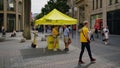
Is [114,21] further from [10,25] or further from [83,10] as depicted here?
[10,25]

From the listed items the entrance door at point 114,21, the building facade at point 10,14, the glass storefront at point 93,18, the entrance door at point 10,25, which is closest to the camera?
the entrance door at point 114,21

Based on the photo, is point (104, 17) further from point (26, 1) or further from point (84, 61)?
point (84, 61)

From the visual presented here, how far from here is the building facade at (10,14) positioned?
60.3 metres

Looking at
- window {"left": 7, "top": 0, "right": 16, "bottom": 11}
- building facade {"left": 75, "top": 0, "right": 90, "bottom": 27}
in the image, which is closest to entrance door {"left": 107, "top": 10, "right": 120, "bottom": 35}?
building facade {"left": 75, "top": 0, "right": 90, "bottom": 27}

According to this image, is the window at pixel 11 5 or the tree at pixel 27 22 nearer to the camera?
the tree at pixel 27 22

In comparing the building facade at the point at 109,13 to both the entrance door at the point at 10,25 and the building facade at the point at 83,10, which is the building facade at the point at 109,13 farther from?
the entrance door at the point at 10,25

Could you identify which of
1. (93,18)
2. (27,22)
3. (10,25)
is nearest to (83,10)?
(93,18)

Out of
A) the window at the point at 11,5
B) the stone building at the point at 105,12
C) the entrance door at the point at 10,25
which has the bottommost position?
the entrance door at the point at 10,25

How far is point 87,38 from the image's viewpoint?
41.8 feet

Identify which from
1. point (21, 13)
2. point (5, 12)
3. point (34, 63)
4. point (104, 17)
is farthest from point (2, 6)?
point (34, 63)

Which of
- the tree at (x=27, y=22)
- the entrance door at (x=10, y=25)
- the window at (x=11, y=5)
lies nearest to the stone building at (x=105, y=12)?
the tree at (x=27, y=22)

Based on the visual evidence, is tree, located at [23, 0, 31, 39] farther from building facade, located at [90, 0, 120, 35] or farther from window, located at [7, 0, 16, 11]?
window, located at [7, 0, 16, 11]

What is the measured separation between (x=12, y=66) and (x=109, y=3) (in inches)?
1321

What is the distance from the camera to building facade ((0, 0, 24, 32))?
198 ft
